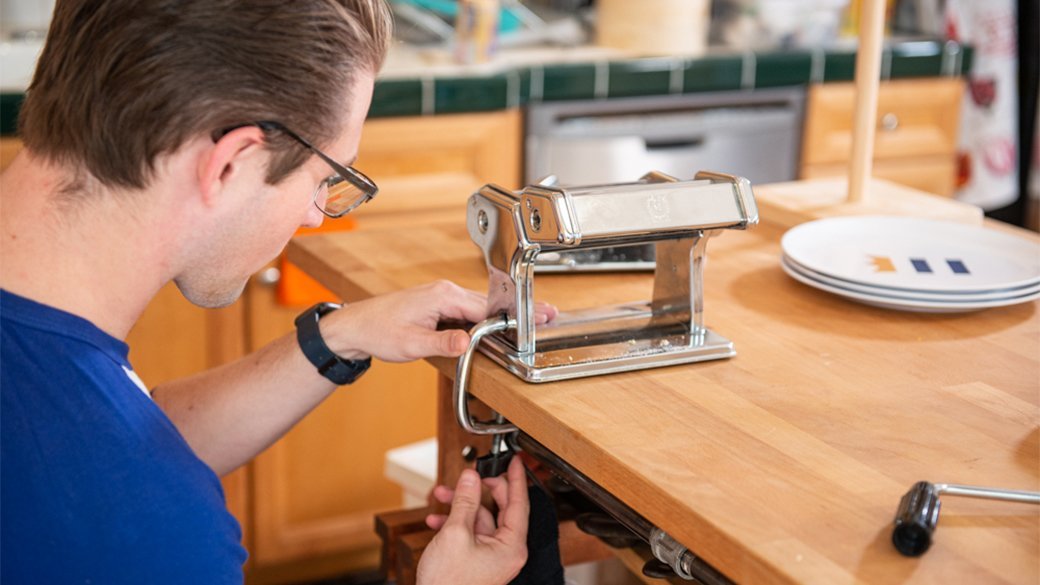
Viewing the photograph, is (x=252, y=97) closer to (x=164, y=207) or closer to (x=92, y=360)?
(x=164, y=207)

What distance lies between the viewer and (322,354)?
A: 4.28ft

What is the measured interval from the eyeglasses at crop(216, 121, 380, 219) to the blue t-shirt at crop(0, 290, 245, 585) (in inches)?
8.6

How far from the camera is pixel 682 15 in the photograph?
9.18ft

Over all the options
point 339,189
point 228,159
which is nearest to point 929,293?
point 339,189

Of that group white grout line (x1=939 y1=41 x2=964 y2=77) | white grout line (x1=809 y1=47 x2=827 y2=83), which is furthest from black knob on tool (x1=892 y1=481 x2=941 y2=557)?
white grout line (x1=939 y1=41 x2=964 y2=77)

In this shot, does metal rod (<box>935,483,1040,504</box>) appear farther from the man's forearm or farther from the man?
the man's forearm

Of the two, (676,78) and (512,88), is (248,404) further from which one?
(676,78)

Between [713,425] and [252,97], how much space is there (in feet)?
1.37

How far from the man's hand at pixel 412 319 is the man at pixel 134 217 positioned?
6.7 inches

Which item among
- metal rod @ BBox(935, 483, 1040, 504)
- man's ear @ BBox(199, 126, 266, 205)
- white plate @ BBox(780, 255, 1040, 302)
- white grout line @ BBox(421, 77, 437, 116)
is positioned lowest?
metal rod @ BBox(935, 483, 1040, 504)

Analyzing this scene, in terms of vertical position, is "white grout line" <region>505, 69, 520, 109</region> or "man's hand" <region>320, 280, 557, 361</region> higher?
"white grout line" <region>505, 69, 520, 109</region>

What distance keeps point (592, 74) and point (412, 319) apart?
A: 1.49 metres

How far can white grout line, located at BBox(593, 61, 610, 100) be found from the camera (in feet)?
8.55

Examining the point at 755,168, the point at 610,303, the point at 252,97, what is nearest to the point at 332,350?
the point at 610,303
